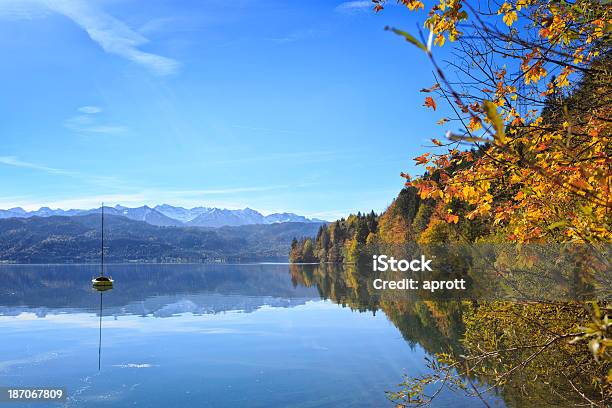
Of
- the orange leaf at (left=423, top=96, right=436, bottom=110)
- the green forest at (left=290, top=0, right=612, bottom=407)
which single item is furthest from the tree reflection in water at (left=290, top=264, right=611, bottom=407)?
the orange leaf at (left=423, top=96, right=436, bottom=110)

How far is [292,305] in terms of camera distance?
190ft

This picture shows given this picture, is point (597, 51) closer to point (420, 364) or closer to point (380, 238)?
point (420, 364)

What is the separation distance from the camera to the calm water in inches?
804

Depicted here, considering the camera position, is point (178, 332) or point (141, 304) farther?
point (141, 304)

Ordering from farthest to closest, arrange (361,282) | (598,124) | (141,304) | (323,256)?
(323,256)
(361,282)
(141,304)
(598,124)

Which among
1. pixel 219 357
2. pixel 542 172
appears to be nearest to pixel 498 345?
pixel 219 357

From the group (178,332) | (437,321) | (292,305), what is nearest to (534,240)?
(437,321)

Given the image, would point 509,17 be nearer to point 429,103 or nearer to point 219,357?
point 429,103

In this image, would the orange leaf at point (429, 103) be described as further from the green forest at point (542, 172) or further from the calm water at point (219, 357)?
the calm water at point (219, 357)

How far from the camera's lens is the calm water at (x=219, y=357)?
20.4 m

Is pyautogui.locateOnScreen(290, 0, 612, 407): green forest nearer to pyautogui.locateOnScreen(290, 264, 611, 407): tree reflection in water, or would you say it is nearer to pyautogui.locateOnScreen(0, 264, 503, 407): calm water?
pyautogui.locateOnScreen(290, 264, 611, 407): tree reflection in water

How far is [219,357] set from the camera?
93.0ft

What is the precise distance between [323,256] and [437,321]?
13124cm

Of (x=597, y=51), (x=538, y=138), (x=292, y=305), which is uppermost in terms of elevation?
(x=597, y=51)
